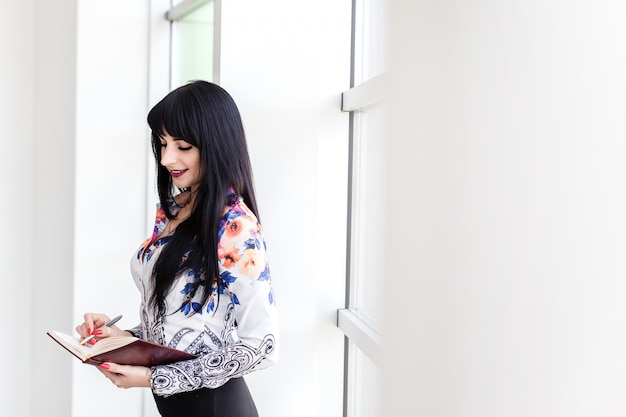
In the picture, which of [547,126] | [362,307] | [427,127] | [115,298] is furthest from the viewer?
[115,298]

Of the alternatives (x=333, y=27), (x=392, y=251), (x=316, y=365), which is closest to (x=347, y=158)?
(x=333, y=27)

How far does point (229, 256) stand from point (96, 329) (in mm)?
509

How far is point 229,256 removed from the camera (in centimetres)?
141

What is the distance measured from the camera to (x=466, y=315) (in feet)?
2.77

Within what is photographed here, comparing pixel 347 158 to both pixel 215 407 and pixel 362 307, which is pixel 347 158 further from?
pixel 215 407

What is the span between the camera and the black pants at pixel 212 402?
1481 mm

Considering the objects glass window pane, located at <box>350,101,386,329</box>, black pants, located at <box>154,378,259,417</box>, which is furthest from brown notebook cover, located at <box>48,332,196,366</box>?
glass window pane, located at <box>350,101,386,329</box>

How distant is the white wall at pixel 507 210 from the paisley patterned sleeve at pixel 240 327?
49 centimetres

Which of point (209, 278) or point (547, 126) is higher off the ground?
point (547, 126)

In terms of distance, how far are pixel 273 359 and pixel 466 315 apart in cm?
66

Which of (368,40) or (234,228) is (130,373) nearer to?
(234,228)

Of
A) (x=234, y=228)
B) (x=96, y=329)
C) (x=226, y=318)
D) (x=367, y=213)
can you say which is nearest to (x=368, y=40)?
(x=367, y=213)

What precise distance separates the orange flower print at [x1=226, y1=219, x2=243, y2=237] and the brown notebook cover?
0.27 m

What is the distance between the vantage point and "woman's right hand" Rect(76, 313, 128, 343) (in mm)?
1649
